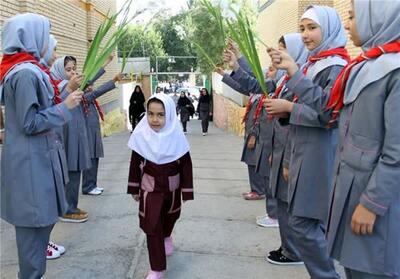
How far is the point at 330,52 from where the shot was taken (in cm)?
305

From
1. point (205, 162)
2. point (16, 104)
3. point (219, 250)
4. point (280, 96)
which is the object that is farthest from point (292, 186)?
point (205, 162)

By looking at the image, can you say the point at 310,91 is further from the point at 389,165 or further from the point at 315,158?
the point at 389,165

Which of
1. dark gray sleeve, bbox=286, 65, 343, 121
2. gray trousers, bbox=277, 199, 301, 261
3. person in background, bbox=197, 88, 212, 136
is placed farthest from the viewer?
person in background, bbox=197, 88, 212, 136

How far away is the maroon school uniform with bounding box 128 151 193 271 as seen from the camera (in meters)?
3.47

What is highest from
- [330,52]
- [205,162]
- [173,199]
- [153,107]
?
[330,52]

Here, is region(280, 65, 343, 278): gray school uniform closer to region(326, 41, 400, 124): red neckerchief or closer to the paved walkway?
region(326, 41, 400, 124): red neckerchief

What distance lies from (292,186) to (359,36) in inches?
46.2

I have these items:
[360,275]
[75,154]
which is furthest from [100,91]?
[360,275]

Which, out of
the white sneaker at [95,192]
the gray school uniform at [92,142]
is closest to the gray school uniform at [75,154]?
the gray school uniform at [92,142]

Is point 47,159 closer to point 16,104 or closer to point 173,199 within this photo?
point 16,104

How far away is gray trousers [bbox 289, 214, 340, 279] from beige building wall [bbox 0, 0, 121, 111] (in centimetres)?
560

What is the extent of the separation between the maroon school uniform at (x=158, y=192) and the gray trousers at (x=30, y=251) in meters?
0.74

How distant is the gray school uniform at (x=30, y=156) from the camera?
2902 mm

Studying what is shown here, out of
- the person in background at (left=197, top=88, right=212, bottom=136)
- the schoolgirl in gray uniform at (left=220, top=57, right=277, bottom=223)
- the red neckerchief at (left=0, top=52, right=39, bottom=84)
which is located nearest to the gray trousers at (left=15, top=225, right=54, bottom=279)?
the red neckerchief at (left=0, top=52, right=39, bottom=84)
